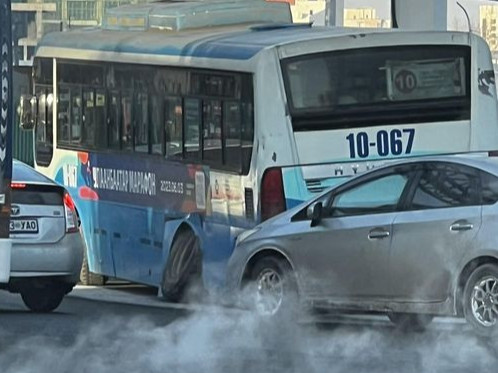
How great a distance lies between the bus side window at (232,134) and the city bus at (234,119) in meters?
0.02

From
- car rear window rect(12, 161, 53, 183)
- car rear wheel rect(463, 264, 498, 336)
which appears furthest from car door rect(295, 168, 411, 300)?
car rear window rect(12, 161, 53, 183)

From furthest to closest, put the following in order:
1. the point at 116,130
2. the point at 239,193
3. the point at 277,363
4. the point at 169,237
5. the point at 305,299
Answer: the point at 116,130 → the point at 169,237 → the point at 239,193 → the point at 305,299 → the point at 277,363

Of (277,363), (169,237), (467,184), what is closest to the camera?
(277,363)

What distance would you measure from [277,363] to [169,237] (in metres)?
6.41

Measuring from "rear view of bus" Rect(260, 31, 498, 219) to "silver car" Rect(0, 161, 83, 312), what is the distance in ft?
6.23

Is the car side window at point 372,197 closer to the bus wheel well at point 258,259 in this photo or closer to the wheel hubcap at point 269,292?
the bus wheel well at point 258,259

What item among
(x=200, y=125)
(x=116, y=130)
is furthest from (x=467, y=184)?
(x=116, y=130)

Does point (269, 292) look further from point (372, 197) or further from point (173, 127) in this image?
point (173, 127)

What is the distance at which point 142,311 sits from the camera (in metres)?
16.4

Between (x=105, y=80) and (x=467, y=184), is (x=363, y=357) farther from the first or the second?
(x=105, y=80)

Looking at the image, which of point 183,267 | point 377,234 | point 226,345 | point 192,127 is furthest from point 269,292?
point 192,127

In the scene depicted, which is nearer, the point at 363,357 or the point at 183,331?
the point at 363,357

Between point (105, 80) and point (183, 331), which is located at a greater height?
point (105, 80)

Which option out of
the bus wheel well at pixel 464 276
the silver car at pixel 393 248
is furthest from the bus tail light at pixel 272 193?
the bus wheel well at pixel 464 276
